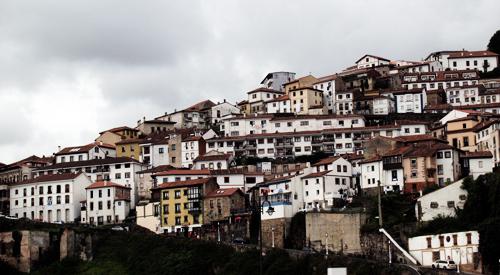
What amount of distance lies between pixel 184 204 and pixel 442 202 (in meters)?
32.1

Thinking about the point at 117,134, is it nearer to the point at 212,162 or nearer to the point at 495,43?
the point at 212,162

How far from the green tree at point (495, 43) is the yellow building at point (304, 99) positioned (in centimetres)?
4336

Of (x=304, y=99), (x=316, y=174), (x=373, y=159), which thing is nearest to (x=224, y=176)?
(x=316, y=174)

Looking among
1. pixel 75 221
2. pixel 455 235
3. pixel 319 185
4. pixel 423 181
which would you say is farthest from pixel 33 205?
pixel 455 235

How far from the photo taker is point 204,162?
114m

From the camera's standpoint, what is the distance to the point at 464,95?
133125mm

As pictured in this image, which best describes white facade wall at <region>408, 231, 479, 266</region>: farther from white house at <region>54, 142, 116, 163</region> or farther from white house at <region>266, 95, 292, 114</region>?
white house at <region>266, 95, 292, 114</region>

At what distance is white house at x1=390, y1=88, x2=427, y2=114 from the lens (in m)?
130

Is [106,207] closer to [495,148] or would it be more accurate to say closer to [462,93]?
[495,148]

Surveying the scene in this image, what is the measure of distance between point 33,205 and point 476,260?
200 ft

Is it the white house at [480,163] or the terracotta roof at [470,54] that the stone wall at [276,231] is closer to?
the white house at [480,163]

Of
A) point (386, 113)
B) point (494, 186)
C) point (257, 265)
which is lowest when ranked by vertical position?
point (257, 265)

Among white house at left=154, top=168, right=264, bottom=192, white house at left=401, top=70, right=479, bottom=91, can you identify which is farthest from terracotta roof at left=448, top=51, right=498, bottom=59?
white house at left=154, top=168, right=264, bottom=192

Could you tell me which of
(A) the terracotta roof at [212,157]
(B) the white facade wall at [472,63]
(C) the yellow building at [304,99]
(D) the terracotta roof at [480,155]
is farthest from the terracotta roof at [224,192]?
(B) the white facade wall at [472,63]
